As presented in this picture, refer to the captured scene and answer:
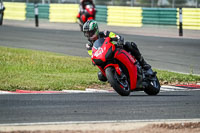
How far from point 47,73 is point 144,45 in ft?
30.3

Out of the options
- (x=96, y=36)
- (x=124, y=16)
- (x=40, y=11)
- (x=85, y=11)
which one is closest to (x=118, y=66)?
(x=96, y=36)

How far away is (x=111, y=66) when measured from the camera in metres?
9.80

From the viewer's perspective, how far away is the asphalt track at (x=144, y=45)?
17016 mm

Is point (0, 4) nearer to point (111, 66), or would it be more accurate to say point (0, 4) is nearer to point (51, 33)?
point (51, 33)

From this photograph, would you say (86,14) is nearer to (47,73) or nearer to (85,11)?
(85,11)

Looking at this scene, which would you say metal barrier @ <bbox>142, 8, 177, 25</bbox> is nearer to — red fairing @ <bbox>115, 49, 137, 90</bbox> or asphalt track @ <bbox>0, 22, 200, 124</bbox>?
asphalt track @ <bbox>0, 22, 200, 124</bbox>

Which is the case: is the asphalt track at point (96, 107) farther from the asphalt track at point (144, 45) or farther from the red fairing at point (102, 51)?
the asphalt track at point (144, 45)

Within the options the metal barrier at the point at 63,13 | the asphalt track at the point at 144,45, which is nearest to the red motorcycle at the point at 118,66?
the asphalt track at the point at 144,45

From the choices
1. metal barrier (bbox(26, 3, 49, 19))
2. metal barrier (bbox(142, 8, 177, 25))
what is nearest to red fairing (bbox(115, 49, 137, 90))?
metal barrier (bbox(142, 8, 177, 25))

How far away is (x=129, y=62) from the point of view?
32.8 ft

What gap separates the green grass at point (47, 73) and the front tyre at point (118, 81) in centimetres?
191

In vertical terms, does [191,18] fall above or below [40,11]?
above

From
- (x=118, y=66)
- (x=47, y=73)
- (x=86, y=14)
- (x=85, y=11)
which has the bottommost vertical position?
(x=47, y=73)

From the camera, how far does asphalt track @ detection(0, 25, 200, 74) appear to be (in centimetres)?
1702
